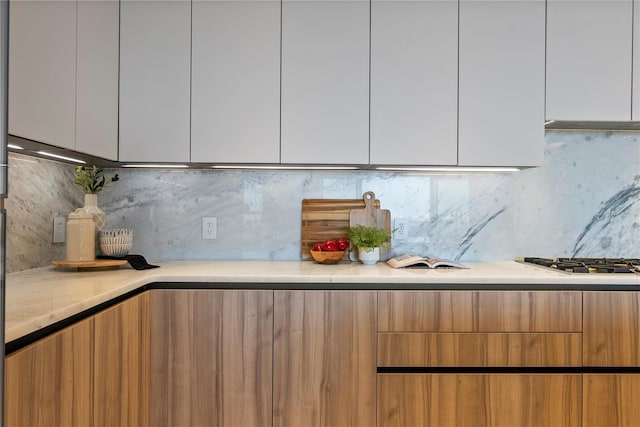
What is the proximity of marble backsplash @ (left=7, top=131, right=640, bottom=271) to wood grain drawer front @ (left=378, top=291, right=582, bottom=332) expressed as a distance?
2.14 feet

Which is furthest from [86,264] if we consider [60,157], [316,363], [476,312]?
[476,312]

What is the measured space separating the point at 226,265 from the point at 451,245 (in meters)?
1.25

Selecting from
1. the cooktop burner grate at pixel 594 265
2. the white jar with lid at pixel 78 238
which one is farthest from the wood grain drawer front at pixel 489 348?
the white jar with lid at pixel 78 238

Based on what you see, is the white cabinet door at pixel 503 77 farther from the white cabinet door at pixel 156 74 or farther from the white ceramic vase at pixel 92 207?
the white ceramic vase at pixel 92 207

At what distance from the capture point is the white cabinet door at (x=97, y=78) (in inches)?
68.9

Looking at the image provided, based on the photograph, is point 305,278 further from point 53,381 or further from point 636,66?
point 636,66

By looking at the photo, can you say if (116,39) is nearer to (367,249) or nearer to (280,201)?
(280,201)

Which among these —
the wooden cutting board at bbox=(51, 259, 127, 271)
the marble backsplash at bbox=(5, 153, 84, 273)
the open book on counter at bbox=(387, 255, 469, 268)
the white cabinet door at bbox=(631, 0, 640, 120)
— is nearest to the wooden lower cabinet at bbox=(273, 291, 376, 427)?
the open book on counter at bbox=(387, 255, 469, 268)

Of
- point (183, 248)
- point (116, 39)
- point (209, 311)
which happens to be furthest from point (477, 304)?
point (116, 39)

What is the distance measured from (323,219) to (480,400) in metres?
1.16

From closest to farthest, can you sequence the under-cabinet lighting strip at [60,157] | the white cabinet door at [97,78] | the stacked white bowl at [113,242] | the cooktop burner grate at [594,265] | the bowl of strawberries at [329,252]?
the white cabinet door at [97,78], the under-cabinet lighting strip at [60,157], the cooktop burner grate at [594,265], the stacked white bowl at [113,242], the bowl of strawberries at [329,252]

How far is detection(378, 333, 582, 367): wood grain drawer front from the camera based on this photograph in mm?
1854

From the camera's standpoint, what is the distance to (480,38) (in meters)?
2.15

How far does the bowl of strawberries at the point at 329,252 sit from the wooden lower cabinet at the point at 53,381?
1135 mm
